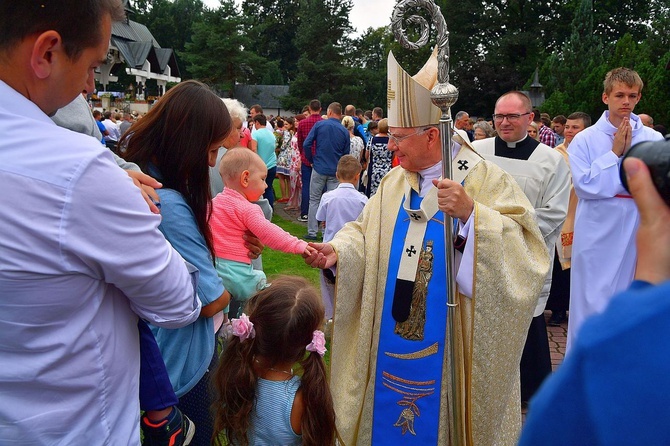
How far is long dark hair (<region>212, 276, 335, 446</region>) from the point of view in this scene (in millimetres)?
2389

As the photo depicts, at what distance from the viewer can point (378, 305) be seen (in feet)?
10.6

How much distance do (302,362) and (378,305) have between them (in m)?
0.82

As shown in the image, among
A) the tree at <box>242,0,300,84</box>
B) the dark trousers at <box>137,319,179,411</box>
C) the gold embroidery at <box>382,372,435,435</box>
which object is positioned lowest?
the gold embroidery at <box>382,372,435,435</box>

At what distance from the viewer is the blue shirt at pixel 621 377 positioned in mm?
831

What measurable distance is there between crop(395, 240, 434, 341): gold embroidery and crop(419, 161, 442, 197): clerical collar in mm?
339

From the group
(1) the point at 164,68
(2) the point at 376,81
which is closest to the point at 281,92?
(1) the point at 164,68

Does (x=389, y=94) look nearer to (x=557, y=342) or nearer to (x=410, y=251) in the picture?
(x=410, y=251)

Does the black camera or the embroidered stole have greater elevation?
the black camera

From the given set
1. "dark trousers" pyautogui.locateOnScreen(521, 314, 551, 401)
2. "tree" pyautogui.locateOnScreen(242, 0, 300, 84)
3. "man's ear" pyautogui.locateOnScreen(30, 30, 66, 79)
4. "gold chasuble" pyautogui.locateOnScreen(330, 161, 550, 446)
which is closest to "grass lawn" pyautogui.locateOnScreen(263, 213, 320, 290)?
"dark trousers" pyautogui.locateOnScreen(521, 314, 551, 401)

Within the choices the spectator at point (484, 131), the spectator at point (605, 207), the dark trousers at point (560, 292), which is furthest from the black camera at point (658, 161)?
the spectator at point (484, 131)

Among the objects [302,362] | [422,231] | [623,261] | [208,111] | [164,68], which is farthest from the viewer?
[164,68]

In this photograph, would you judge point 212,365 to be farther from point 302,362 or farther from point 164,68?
point 164,68

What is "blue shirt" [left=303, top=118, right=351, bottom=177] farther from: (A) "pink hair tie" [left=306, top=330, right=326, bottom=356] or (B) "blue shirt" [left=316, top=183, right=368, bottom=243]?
(A) "pink hair tie" [left=306, top=330, right=326, bottom=356]

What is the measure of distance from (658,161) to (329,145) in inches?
366
